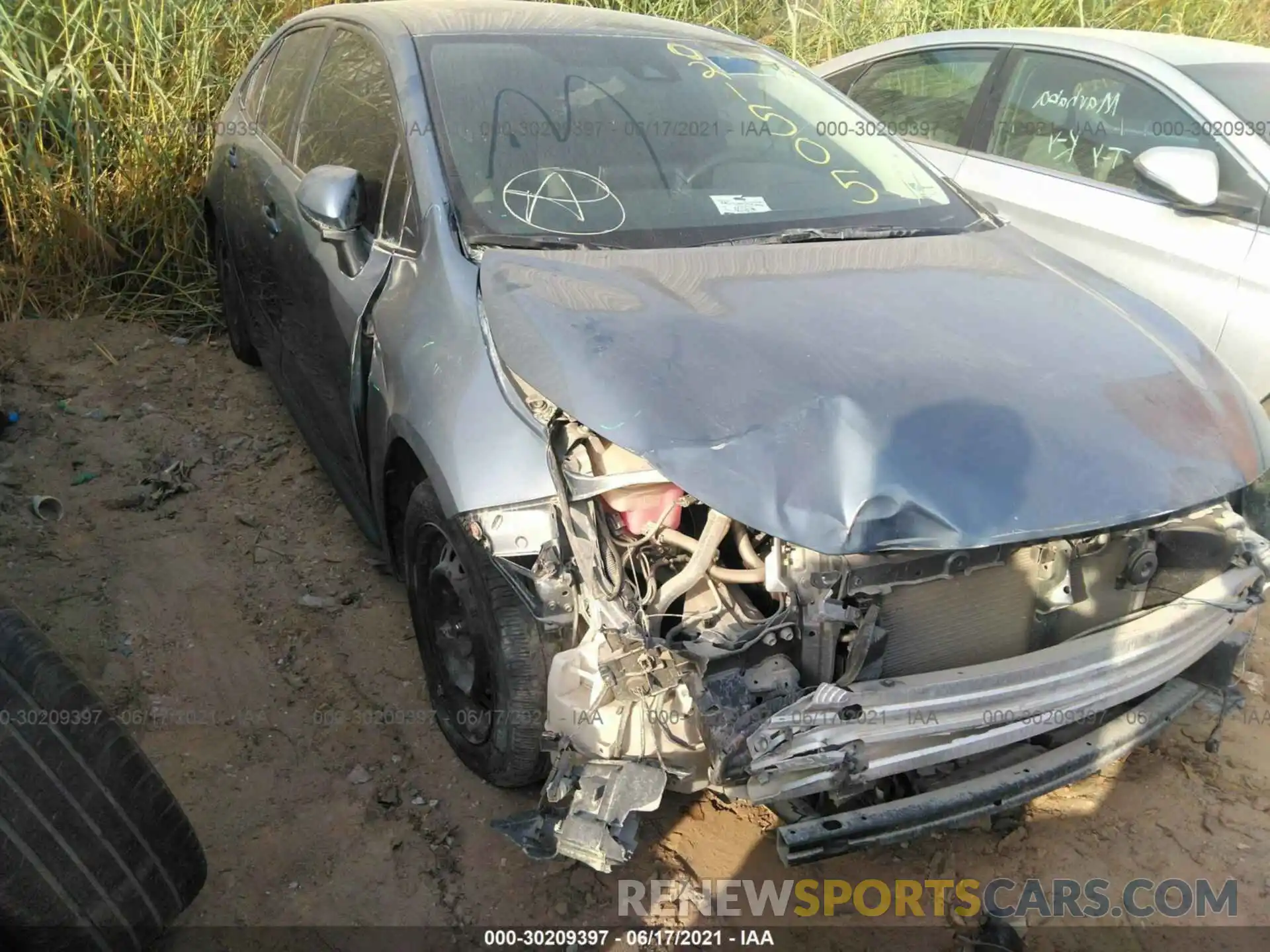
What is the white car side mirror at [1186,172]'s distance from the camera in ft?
11.5

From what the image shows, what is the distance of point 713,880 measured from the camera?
2.26m

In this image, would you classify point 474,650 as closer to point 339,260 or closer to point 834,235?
point 339,260

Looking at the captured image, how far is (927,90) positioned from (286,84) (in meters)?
2.99

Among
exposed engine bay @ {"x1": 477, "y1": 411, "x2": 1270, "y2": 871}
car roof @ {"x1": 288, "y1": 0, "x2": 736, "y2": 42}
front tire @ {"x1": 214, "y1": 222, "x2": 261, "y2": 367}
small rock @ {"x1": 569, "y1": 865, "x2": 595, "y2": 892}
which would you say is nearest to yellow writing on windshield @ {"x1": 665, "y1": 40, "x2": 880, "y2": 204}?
car roof @ {"x1": 288, "y1": 0, "x2": 736, "y2": 42}

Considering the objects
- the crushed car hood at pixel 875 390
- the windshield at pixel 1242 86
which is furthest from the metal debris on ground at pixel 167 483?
the windshield at pixel 1242 86

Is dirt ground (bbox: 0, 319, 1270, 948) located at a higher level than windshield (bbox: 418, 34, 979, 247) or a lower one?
lower

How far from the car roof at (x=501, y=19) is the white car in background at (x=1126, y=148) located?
1652mm

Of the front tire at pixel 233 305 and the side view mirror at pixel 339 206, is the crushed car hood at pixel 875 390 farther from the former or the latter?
the front tire at pixel 233 305

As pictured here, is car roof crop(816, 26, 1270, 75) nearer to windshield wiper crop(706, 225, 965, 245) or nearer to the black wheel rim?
windshield wiper crop(706, 225, 965, 245)

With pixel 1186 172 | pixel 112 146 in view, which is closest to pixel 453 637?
pixel 1186 172

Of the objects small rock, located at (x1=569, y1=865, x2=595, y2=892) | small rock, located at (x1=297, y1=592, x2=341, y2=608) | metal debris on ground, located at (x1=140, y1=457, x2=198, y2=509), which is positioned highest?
small rock, located at (x1=569, y1=865, x2=595, y2=892)

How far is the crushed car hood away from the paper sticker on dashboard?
219 millimetres

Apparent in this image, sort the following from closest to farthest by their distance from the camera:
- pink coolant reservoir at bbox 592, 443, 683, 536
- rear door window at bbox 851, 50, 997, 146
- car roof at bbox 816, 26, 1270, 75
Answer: pink coolant reservoir at bbox 592, 443, 683, 536, car roof at bbox 816, 26, 1270, 75, rear door window at bbox 851, 50, 997, 146

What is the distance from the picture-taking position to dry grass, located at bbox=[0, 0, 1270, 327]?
485 cm
